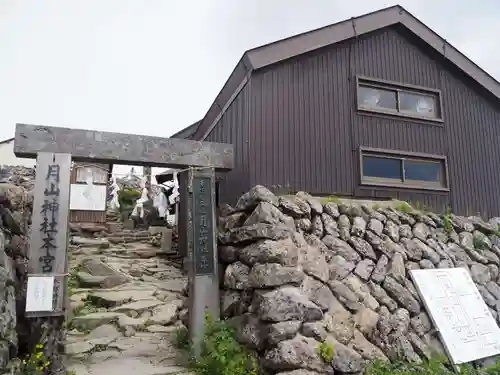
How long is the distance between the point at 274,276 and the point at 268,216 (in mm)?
1155

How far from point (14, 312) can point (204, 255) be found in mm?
3123

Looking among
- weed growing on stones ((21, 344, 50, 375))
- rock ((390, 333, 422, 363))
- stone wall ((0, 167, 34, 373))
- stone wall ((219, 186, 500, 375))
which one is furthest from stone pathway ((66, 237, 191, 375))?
rock ((390, 333, 422, 363))

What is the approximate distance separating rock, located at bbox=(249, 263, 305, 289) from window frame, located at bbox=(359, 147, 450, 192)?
11.5 ft

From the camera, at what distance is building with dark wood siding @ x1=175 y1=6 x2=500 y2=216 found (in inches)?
344

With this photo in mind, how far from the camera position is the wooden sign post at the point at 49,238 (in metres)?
6.25

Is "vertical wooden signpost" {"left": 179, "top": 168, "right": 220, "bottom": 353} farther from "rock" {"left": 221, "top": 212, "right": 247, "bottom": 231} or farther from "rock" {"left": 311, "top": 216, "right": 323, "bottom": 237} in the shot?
"rock" {"left": 311, "top": 216, "right": 323, "bottom": 237}

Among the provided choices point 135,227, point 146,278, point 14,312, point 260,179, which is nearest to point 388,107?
point 260,179

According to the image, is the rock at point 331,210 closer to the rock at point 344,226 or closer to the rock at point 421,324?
the rock at point 344,226

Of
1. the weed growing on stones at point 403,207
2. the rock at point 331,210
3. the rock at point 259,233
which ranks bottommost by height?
the rock at point 259,233

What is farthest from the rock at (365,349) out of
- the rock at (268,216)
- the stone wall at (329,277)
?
the rock at (268,216)

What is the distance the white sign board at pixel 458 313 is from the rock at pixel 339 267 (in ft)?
4.55

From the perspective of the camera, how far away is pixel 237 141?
29.9ft

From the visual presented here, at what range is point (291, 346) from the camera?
6000 mm

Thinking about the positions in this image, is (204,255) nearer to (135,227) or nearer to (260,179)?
(260,179)
